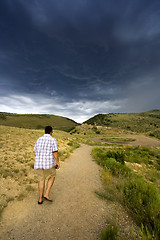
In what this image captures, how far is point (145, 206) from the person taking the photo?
134 inches

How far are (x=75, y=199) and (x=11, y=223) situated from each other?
7.06 feet

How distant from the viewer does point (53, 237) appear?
2.64 meters

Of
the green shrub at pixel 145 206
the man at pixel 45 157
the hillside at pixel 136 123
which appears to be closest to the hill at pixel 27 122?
the hillside at pixel 136 123

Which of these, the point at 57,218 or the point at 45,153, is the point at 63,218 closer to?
the point at 57,218

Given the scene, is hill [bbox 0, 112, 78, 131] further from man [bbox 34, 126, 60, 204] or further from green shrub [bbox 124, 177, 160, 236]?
man [bbox 34, 126, 60, 204]

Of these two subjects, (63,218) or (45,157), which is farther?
(45,157)

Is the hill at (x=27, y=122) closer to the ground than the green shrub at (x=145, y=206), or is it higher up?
higher up

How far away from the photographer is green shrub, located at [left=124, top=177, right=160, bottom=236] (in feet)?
9.21

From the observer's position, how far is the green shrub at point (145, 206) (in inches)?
111

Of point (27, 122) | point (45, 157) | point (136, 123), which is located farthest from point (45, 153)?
point (27, 122)

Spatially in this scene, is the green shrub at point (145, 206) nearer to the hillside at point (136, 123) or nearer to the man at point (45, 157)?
the man at point (45, 157)

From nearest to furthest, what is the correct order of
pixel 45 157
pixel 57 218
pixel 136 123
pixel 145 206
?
1. pixel 57 218
2. pixel 145 206
3. pixel 45 157
4. pixel 136 123

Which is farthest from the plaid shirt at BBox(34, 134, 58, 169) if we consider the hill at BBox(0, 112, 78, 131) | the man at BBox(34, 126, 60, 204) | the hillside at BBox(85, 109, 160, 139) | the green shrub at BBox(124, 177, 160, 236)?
the hill at BBox(0, 112, 78, 131)

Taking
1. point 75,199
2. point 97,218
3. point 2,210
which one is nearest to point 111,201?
point 97,218
